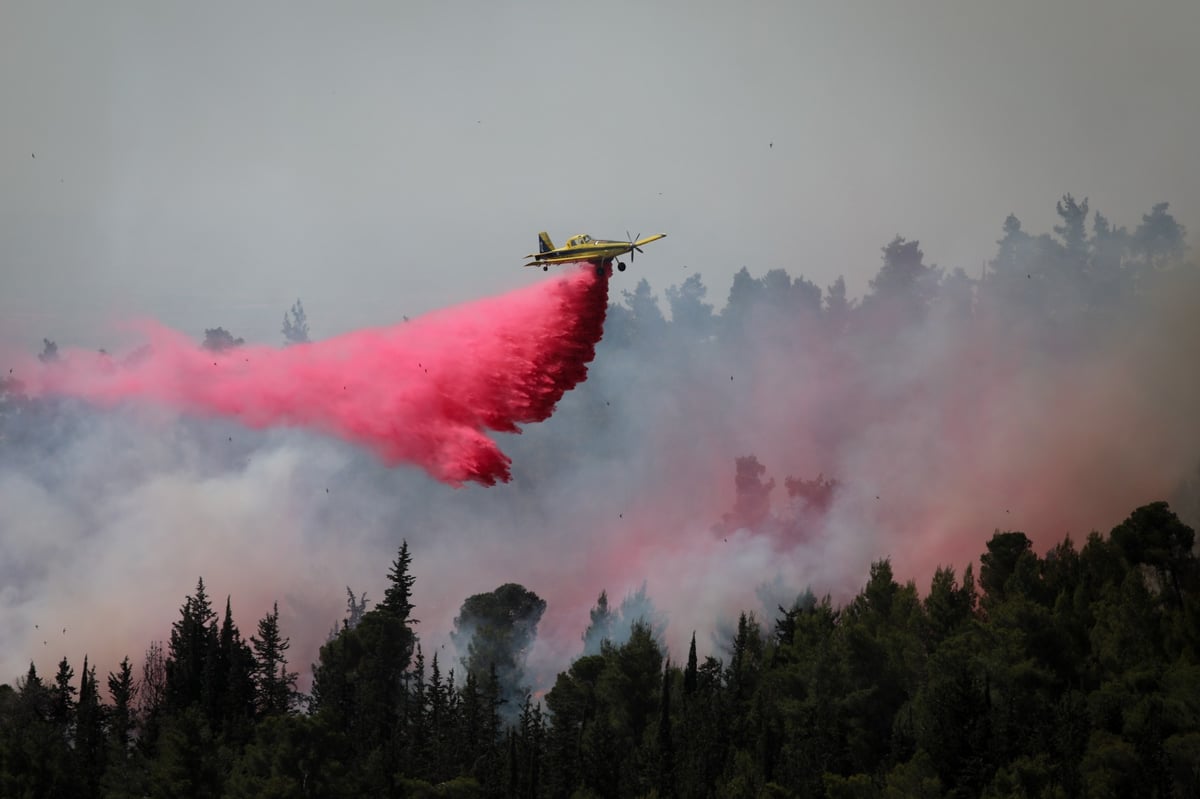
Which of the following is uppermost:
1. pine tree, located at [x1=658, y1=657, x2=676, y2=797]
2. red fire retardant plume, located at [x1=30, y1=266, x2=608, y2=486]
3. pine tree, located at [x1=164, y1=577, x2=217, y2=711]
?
red fire retardant plume, located at [x1=30, y1=266, x2=608, y2=486]

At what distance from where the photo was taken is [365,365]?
176 m

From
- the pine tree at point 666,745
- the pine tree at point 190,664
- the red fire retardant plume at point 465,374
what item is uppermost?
the red fire retardant plume at point 465,374

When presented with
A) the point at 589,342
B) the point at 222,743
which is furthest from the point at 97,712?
the point at 589,342

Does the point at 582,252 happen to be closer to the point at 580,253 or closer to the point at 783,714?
the point at 580,253

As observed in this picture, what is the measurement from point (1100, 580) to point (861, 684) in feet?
99.4

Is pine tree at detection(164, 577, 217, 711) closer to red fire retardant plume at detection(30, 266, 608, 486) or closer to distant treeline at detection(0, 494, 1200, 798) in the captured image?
distant treeline at detection(0, 494, 1200, 798)

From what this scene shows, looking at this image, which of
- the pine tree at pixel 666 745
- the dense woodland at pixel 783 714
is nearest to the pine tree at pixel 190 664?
the dense woodland at pixel 783 714

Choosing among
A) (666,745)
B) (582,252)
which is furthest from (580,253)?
(666,745)

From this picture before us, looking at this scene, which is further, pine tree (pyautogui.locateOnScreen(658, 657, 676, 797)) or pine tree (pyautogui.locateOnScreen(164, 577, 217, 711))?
pine tree (pyautogui.locateOnScreen(164, 577, 217, 711))

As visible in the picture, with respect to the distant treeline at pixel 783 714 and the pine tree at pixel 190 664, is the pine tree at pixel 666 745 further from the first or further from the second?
the pine tree at pixel 190 664

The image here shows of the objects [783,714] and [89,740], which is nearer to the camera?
[783,714]

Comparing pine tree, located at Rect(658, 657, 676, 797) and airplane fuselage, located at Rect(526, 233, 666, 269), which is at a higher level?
airplane fuselage, located at Rect(526, 233, 666, 269)

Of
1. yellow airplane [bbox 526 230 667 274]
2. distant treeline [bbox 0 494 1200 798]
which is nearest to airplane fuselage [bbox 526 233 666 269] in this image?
yellow airplane [bbox 526 230 667 274]

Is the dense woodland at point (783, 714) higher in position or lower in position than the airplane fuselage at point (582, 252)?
lower
